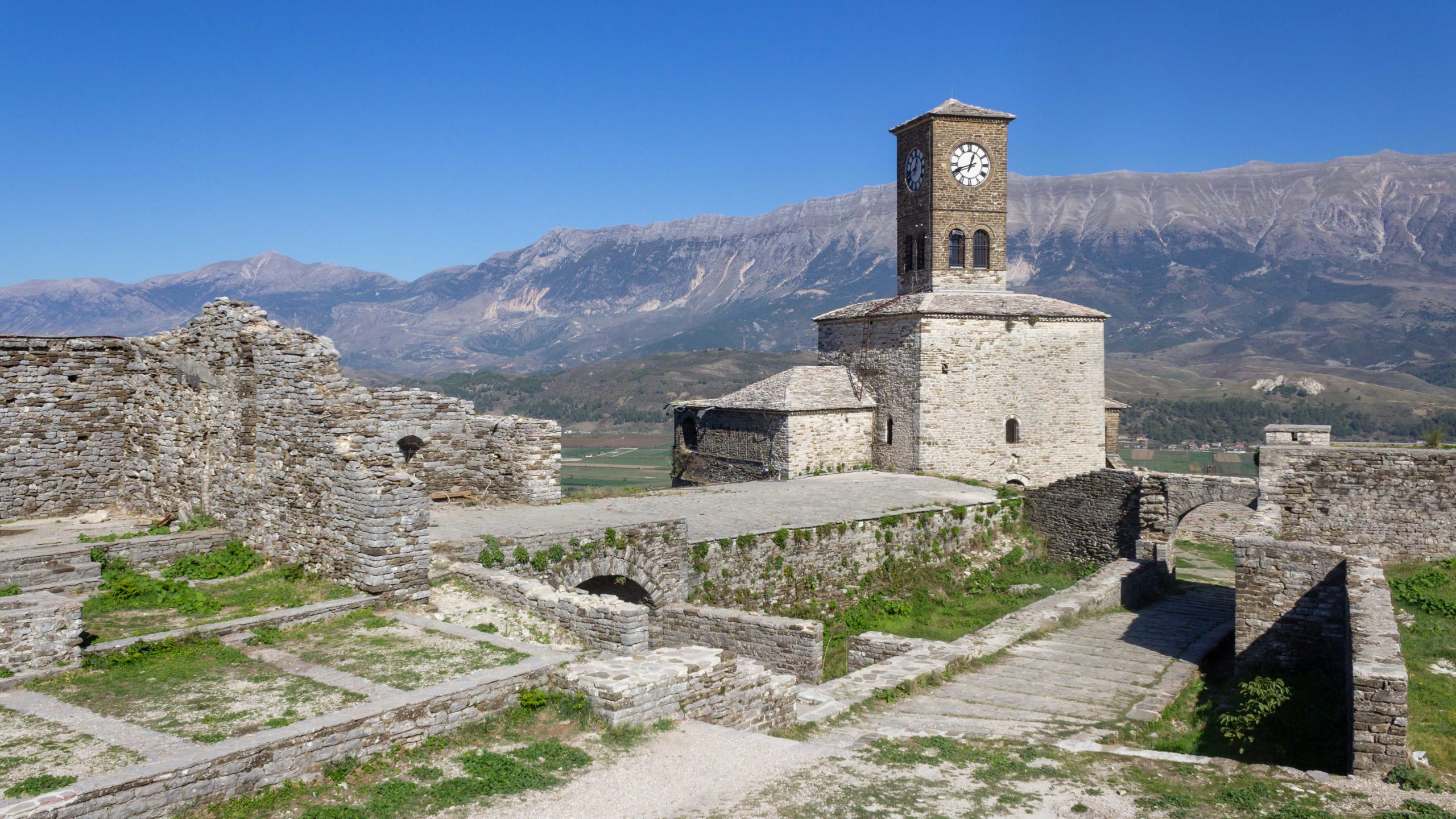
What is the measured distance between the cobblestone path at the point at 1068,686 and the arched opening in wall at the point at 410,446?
9.68 meters

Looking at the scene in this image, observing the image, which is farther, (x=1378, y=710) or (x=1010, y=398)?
(x=1010, y=398)

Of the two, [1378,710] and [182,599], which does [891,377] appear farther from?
[182,599]

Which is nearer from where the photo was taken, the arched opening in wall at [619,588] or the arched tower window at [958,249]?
the arched opening in wall at [619,588]

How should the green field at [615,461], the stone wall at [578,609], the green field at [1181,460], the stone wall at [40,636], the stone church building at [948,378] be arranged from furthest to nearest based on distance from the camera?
the green field at [615,461]
the green field at [1181,460]
the stone church building at [948,378]
the stone wall at [578,609]
the stone wall at [40,636]

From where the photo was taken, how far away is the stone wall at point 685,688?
8.88m

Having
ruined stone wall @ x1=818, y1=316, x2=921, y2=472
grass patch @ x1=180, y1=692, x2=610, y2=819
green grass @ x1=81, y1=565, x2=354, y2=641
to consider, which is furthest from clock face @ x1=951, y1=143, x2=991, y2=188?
grass patch @ x1=180, y1=692, x2=610, y2=819

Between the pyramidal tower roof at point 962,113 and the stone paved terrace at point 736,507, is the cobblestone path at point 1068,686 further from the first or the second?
the pyramidal tower roof at point 962,113

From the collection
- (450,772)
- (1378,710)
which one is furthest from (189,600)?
(1378,710)

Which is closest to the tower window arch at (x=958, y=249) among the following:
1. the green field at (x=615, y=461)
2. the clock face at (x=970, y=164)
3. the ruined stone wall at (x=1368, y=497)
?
the clock face at (x=970, y=164)

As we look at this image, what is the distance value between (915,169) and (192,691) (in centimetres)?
2657

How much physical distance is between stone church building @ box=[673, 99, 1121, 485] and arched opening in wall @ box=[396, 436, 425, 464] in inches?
444

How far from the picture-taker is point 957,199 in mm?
29797

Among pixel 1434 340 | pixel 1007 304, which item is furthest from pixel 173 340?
pixel 1434 340

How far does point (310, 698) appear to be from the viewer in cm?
815
